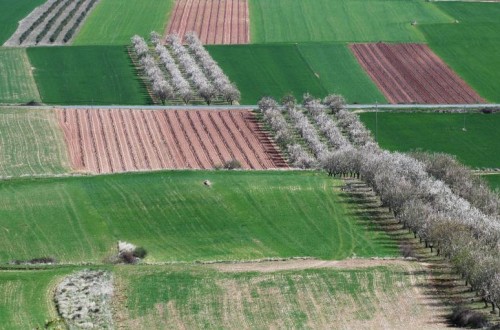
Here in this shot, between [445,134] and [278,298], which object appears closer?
[278,298]

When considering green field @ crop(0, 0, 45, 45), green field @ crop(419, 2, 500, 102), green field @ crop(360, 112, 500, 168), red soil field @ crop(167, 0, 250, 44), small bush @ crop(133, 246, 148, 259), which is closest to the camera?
small bush @ crop(133, 246, 148, 259)

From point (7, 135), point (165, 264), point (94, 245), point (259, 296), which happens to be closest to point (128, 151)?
point (7, 135)

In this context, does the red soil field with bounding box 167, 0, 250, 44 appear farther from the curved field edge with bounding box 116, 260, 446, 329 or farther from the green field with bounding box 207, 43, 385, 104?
the curved field edge with bounding box 116, 260, 446, 329

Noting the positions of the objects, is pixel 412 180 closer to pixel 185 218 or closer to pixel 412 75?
pixel 185 218

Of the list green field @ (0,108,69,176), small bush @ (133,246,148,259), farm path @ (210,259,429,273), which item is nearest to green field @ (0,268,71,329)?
small bush @ (133,246,148,259)

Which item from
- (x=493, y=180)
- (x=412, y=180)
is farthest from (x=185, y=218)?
(x=493, y=180)

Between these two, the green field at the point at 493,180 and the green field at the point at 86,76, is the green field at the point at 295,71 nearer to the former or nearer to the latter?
the green field at the point at 86,76
